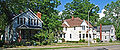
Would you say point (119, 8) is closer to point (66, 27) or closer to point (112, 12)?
point (112, 12)

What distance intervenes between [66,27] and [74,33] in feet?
10.5

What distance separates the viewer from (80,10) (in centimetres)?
7362

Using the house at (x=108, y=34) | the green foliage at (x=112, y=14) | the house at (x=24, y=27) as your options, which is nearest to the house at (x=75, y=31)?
the house at (x=108, y=34)

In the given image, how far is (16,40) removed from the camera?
114 feet

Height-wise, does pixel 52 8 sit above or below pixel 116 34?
above

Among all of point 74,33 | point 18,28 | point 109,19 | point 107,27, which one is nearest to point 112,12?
point 109,19

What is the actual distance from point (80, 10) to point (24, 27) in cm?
4220

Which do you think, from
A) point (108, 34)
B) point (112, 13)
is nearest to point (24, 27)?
point (108, 34)

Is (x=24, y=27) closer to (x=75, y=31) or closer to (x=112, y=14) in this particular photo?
(x=75, y=31)

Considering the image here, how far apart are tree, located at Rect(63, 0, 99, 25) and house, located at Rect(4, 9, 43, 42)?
1323 inches

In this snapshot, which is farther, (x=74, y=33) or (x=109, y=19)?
(x=109, y=19)

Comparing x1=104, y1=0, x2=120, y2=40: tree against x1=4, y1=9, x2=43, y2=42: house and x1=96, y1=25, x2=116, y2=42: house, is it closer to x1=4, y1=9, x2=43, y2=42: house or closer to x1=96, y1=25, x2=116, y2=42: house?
x1=96, y1=25, x2=116, y2=42: house

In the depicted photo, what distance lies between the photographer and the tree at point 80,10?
71375 mm

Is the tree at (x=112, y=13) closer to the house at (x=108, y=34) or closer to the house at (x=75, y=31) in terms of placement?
the house at (x=108, y=34)
